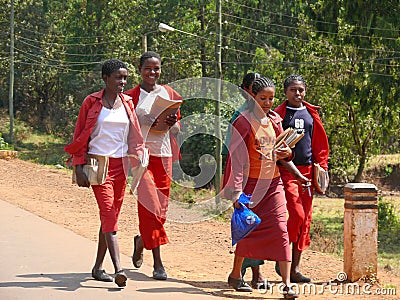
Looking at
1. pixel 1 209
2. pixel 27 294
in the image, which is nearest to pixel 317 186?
pixel 27 294

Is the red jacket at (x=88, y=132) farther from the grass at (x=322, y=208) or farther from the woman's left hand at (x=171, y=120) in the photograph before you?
the grass at (x=322, y=208)

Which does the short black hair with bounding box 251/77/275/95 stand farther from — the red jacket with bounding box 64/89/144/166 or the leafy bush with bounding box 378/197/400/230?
the leafy bush with bounding box 378/197/400/230

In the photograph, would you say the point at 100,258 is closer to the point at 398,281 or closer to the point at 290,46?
the point at 398,281

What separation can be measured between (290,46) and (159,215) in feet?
96.3

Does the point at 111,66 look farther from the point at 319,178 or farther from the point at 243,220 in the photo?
the point at 319,178

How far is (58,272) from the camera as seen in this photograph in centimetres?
→ 742

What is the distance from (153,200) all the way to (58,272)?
1.16m

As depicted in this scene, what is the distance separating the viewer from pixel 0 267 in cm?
752

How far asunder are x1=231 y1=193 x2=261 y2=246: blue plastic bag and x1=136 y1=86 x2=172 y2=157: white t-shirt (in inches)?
47.7

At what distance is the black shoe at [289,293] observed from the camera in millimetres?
6473

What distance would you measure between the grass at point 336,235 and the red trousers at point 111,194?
3.80m

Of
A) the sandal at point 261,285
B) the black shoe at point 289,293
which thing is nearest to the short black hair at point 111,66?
the sandal at point 261,285

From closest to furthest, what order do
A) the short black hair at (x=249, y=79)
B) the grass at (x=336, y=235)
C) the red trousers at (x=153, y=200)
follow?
the short black hair at (x=249, y=79) < the red trousers at (x=153, y=200) < the grass at (x=336, y=235)

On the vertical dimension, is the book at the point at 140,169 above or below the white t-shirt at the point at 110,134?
below
